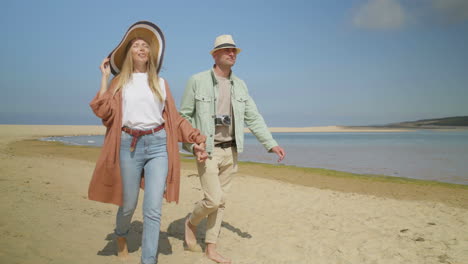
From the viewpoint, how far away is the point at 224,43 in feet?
12.1

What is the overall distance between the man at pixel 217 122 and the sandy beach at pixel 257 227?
22.6 inches

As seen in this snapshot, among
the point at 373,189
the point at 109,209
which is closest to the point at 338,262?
the point at 109,209

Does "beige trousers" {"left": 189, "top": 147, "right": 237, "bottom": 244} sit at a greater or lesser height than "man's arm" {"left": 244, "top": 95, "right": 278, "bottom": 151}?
lesser

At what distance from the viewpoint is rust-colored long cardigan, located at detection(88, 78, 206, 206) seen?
2.99 meters

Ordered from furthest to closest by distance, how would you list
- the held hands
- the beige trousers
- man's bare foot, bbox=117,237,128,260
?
the beige trousers, man's bare foot, bbox=117,237,128,260, the held hands

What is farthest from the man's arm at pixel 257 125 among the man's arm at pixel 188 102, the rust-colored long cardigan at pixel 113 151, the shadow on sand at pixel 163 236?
the shadow on sand at pixel 163 236

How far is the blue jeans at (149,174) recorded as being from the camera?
118 inches

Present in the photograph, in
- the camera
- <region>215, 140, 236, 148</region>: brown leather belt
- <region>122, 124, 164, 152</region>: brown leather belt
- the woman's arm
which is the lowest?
<region>215, 140, 236, 148</region>: brown leather belt

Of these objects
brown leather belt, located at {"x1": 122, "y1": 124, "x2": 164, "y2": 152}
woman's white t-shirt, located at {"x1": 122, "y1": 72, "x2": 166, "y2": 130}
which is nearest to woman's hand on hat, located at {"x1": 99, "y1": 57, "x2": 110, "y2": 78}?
woman's white t-shirt, located at {"x1": 122, "y1": 72, "x2": 166, "y2": 130}

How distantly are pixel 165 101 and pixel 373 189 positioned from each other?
27.4ft

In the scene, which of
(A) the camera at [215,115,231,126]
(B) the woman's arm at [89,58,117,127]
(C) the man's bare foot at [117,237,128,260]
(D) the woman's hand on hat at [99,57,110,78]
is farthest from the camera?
(A) the camera at [215,115,231,126]

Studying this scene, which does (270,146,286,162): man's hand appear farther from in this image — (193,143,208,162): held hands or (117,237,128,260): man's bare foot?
(117,237,128,260): man's bare foot

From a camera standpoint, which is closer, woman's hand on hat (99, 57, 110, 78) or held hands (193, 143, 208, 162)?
woman's hand on hat (99, 57, 110, 78)

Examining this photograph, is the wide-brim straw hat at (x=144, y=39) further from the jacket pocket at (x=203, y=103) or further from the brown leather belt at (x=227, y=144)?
the brown leather belt at (x=227, y=144)
